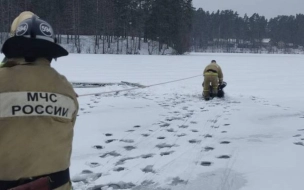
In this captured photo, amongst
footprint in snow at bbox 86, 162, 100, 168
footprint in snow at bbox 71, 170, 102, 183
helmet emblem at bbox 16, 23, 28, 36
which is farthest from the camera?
footprint in snow at bbox 86, 162, 100, 168

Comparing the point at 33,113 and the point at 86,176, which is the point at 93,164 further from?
the point at 33,113

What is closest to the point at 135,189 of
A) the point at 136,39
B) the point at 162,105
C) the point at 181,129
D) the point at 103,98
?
the point at 181,129

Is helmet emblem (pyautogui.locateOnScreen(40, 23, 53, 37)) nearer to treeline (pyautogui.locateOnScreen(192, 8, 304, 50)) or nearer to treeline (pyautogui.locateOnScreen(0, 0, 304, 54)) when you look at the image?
treeline (pyautogui.locateOnScreen(0, 0, 304, 54))

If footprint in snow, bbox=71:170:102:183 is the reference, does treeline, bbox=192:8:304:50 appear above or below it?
above

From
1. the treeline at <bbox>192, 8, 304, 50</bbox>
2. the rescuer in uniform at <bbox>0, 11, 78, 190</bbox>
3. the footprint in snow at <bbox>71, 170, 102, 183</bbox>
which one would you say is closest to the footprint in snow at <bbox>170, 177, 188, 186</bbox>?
the footprint in snow at <bbox>71, 170, 102, 183</bbox>

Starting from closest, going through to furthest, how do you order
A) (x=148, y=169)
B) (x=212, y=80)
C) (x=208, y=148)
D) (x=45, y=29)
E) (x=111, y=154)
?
(x=45, y=29), (x=148, y=169), (x=111, y=154), (x=208, y=148), (x=212, y=80)

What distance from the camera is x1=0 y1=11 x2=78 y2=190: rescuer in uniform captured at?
2.06 m

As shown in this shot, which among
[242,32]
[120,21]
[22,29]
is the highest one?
[242,32]

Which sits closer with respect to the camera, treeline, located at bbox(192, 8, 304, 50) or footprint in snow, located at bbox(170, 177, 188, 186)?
footprint in snow, located at bbox(170, 177, 188, 186)

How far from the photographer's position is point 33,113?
82.7 inches

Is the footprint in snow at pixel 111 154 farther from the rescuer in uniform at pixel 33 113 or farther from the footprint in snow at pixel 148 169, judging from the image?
the rescuer in uniform at pixel 33 113

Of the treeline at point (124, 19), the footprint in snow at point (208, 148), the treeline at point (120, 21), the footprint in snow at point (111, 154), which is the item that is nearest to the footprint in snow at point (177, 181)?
the footprint in snow at point (111, 154)

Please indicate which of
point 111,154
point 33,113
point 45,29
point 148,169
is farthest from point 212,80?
point 33,113

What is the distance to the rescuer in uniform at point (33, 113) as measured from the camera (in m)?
2.06
